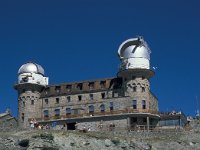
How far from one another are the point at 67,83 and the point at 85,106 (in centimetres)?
662

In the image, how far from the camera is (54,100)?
115 meters

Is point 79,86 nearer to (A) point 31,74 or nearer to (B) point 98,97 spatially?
(B) point 98,97

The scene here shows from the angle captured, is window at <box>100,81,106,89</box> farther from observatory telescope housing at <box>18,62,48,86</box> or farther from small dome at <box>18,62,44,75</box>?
small dome at <box>18,62,44,75</box>

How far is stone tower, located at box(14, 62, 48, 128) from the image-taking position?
4498 inches

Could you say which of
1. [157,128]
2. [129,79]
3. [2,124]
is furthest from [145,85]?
[2,124]

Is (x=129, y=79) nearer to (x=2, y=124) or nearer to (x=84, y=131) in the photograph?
(x=84, y=131)

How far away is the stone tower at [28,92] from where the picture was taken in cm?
11425

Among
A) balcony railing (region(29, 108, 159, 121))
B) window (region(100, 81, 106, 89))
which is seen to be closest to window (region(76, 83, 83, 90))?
window (region(100, 81, 106, 89))

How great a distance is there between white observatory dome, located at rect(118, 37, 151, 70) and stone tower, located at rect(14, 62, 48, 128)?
16.9m

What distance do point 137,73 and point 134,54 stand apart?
3623 mm

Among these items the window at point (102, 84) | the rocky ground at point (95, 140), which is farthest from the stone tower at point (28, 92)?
the rocky ground at point (95, 140)

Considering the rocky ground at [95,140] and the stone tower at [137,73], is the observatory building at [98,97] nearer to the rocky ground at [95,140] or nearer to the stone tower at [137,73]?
the stone tower at [137,73]

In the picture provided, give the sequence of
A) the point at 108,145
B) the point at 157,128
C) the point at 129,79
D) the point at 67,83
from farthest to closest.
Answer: the point at 67,83
the point at 129,79
the point at 157,128
the point at 108,145

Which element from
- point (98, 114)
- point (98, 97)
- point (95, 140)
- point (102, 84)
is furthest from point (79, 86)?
point (95, 140)
